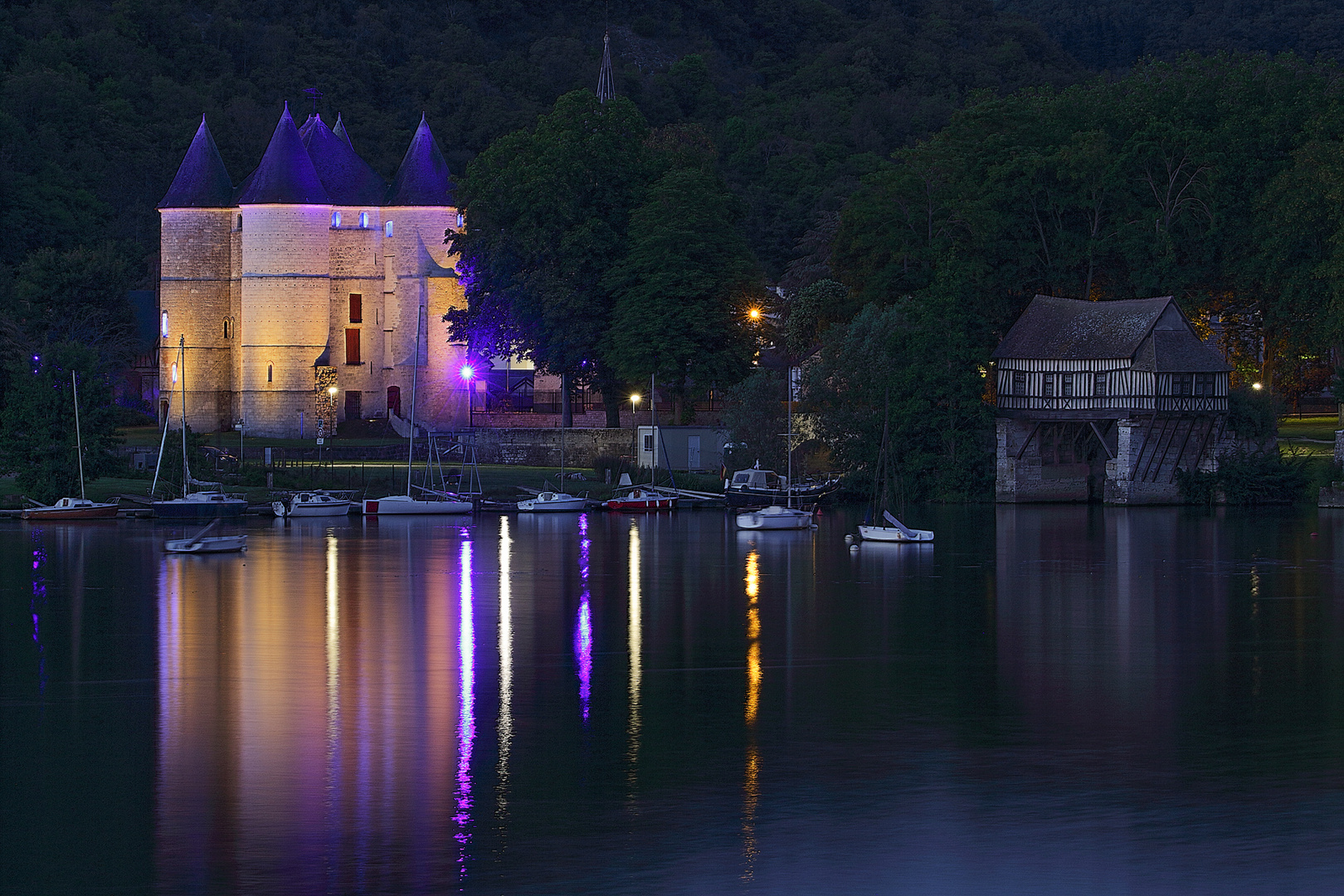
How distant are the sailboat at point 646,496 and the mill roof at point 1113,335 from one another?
13595 millimetres

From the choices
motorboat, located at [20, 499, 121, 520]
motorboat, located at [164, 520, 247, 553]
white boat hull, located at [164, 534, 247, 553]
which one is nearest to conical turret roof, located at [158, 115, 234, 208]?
motorboat, located at [20, 499, 121, 520]

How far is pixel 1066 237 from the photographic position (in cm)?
7000

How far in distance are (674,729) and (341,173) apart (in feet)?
212

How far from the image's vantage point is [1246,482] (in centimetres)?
6262

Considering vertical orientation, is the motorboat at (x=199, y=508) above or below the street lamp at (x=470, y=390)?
below

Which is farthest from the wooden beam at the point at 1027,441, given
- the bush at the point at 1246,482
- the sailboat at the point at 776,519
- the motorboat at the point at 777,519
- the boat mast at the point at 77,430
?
the boat mast at the point at 77,430

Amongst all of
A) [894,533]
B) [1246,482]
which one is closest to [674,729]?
[894,533]

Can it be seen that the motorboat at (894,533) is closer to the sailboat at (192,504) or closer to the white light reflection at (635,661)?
the white light reflection at (635,661)

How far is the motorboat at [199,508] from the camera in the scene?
5872 centimetres

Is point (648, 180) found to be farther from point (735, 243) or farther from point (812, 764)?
point (812, 764)

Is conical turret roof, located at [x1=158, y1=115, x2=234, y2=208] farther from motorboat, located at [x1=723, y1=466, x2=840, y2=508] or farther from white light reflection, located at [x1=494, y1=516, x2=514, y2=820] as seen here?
white light reflection, located at [x1=494, y1=516, x2=514, y2=820]

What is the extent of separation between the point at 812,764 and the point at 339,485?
155ft

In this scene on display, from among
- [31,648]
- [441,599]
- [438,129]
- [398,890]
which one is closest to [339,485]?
[441,599]

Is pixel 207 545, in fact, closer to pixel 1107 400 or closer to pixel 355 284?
pixel 1107 400
